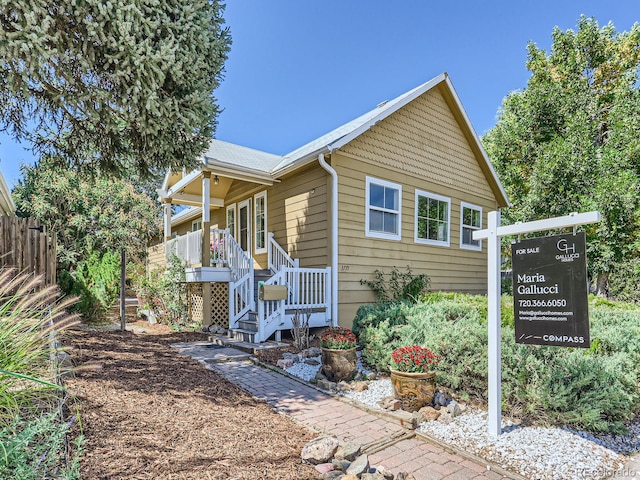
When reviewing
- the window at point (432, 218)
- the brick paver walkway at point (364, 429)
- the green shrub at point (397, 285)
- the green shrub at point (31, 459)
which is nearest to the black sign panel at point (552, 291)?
the brick paver walkway at point (364, 429)

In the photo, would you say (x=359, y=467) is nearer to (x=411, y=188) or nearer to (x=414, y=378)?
(x=414, y=378)

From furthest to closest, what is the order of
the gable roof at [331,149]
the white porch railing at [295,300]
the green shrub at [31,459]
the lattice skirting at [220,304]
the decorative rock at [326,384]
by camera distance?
the lattice skirting at [220,304] → the gable roof at [331,149] → the white porch railing at [295,300] → the decorative rock at [326,384] → the green shrub at [31,459]

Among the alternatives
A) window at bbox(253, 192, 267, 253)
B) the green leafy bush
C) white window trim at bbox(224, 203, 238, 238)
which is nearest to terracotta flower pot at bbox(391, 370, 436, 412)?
the green leafy bush

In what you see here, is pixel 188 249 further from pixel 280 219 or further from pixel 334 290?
pixel 334 290

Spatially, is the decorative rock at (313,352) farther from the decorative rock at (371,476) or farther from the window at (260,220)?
the window at (260,220)

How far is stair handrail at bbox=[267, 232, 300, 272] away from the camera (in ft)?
29.6

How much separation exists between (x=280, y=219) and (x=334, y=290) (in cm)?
278

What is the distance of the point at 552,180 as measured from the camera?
43.0ft

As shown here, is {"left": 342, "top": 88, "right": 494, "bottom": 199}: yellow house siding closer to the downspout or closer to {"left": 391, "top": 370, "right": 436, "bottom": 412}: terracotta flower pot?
the downspout

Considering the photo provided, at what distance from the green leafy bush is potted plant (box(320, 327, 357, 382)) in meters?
0.55

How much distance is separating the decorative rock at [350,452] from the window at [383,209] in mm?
6143

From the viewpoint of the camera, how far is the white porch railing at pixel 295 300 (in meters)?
7.41

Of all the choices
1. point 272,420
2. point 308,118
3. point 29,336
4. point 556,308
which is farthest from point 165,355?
point 308,118

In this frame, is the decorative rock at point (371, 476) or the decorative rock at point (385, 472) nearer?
the decorative rock at point (371, 476)
